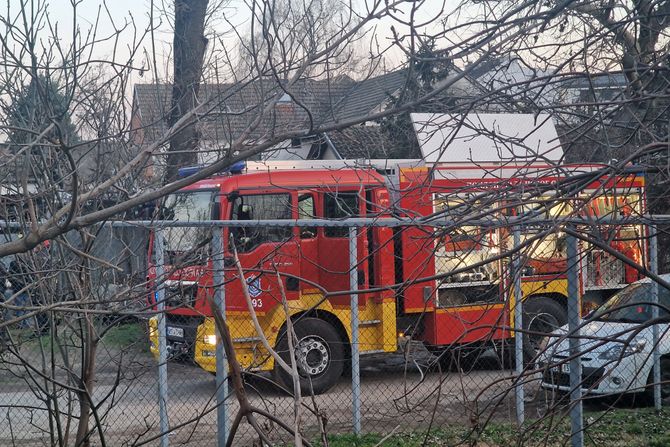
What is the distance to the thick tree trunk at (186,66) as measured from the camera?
5.70 meters

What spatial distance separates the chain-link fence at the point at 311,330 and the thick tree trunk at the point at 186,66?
67cm

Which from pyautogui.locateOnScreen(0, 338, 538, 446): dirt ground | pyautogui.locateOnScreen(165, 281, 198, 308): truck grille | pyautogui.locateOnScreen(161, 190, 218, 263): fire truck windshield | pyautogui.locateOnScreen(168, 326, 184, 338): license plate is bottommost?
pyautogui.locateOnScreen(0, 338, 538, 446): dirt ground

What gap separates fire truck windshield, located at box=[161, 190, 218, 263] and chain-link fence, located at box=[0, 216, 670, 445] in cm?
4

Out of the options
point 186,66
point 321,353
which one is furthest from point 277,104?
point 321,353

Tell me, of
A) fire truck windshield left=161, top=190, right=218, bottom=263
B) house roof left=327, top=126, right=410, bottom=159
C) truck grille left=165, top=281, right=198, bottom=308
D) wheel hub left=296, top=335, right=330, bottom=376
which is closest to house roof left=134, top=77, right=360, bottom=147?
fire truck windshield left=161, top=190, right=218, bottom=263

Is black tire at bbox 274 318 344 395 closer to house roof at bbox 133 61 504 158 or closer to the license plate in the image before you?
the license plate

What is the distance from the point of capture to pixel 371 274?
10.9 metres

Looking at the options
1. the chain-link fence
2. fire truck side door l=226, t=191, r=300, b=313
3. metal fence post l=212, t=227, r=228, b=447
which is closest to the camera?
the chain-link fence

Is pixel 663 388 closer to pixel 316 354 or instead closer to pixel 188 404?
pixel 316 354

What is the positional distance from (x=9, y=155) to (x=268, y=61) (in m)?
1.55

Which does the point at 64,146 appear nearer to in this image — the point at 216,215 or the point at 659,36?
the point at 659,36

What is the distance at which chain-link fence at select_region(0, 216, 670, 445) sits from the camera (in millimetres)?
4266

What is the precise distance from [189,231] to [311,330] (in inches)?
123

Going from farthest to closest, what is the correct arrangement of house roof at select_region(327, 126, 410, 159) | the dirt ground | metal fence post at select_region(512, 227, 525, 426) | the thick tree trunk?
house roof at select_region(327, 126, 410, 159) → the dirt ground → the thick tree trunk → metal fence post at select_region(512, 227, 525, 426)
